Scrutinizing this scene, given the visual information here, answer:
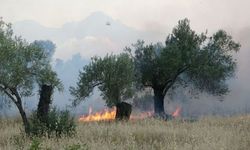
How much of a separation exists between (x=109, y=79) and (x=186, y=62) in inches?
480

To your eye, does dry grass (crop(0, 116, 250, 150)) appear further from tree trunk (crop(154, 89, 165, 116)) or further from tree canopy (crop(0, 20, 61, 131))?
tree trunk (crop(154, 89, 165, 116))

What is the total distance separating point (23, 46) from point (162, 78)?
24.3 metres

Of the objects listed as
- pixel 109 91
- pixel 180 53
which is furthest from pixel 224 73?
pixel 109 91

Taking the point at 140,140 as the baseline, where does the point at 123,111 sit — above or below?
above

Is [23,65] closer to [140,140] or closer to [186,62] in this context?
[140,140]

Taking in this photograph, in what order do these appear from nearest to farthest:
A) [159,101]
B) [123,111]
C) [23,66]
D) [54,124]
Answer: [54,124], [23,66], [123,111], [159,101]

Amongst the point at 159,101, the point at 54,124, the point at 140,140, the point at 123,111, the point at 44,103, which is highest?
the point at 159,101

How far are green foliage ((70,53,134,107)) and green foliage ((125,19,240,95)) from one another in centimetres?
709

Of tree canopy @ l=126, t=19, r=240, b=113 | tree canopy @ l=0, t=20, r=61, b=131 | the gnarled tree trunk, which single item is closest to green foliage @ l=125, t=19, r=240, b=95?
tree canopy @ l=126, t=19, r=240, b=113

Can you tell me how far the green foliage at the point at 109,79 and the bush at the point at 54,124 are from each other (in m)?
21.3

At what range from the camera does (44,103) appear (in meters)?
28.7

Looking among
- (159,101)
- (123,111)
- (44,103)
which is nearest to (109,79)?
(123,111)

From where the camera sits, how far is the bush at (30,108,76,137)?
26922mm

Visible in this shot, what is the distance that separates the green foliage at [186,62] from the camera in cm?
5700
